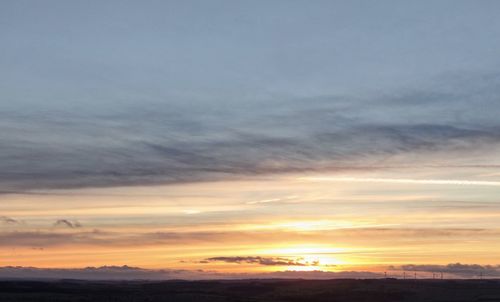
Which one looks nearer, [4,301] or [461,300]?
[4,301]

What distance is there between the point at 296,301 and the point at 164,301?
1720cm

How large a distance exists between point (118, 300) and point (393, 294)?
48.5 metres

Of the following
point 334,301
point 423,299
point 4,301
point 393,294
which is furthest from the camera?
point 393,294

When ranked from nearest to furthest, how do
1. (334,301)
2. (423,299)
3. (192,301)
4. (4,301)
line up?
(4,301) → (192,301) → (334,301) → (423,299)

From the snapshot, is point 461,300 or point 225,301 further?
point 461,300

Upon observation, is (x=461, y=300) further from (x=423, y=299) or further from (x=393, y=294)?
(x=393, y=294)

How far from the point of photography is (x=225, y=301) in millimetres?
94125

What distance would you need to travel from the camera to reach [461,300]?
104 metres

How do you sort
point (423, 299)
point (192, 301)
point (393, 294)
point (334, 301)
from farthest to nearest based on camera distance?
point (393, 294)
point (423, 299)
point (334, 301)
point (192, 301)

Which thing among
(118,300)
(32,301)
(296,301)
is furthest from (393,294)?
(32,301)

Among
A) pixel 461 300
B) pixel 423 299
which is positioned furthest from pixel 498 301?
pixel 423 299

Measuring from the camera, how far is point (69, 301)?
89625mm

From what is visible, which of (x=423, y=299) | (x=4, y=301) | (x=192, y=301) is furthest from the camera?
(x=423, y=299)

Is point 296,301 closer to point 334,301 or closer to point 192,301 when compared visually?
point 334,301
